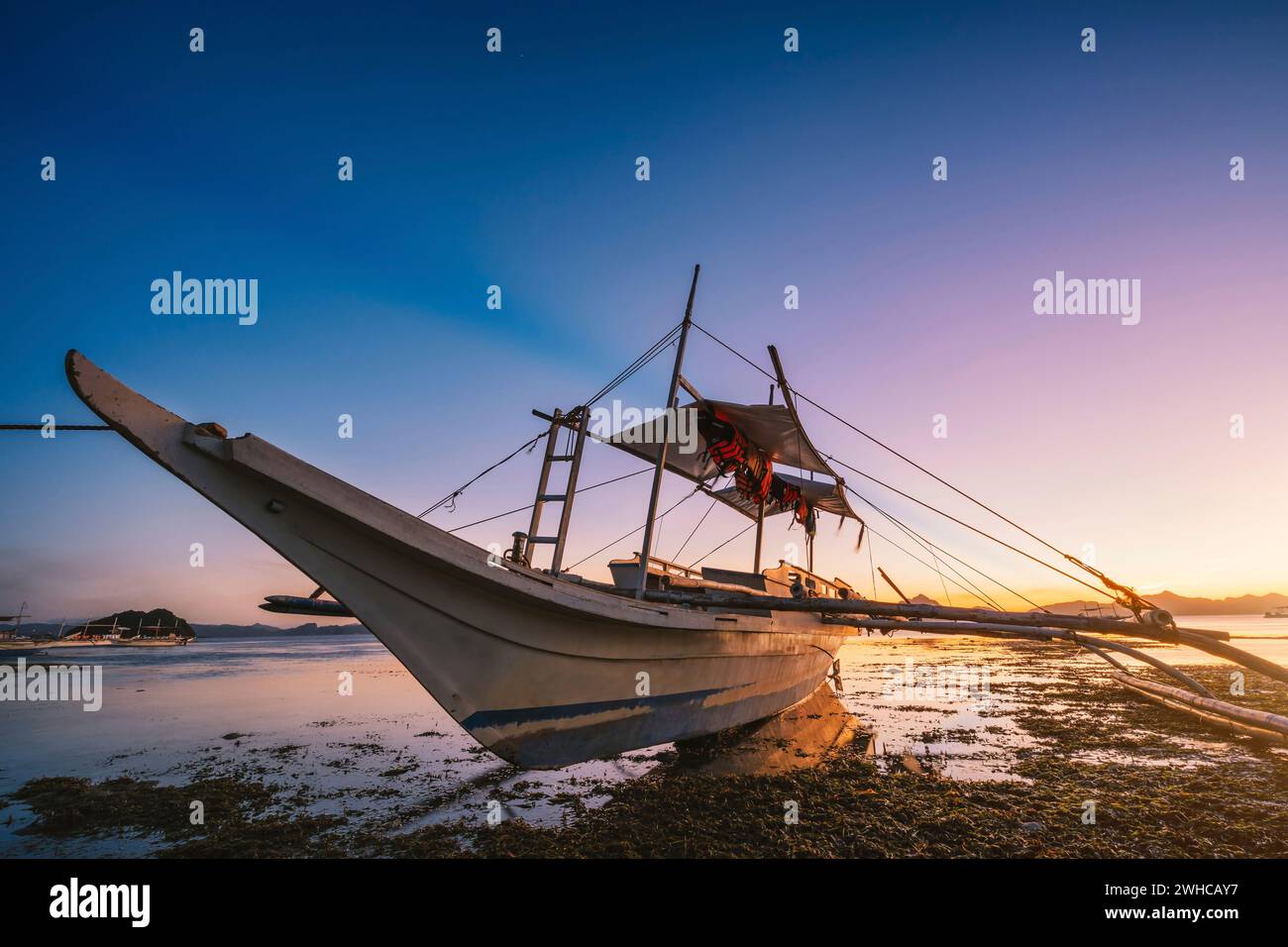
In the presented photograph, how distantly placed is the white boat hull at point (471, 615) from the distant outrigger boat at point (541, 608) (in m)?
0.02

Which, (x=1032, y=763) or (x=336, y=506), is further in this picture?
(x=1032, y=763)

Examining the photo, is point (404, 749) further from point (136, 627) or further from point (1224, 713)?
point (136, 627)

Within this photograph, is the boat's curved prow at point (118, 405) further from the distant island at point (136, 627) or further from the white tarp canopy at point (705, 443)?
the distant island at point (136, 627)

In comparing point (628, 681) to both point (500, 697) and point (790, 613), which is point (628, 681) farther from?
point (790, 613)

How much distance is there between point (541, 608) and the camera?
6.36m

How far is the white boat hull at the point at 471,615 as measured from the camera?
14.6ft

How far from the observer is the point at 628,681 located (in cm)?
753

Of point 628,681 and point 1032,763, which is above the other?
point 628,681

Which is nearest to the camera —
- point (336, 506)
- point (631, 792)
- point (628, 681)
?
point (336, 506)

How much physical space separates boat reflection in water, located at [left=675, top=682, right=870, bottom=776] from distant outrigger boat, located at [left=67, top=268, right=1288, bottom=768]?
1.59 feet

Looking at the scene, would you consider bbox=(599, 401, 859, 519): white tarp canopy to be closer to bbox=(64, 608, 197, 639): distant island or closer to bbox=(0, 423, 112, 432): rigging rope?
bbox=(0, 423, 112, 432): rigging rope

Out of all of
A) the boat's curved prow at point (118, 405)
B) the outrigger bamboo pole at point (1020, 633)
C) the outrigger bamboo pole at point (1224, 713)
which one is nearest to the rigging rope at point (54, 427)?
the boat's curved prow at point (118, 405)
